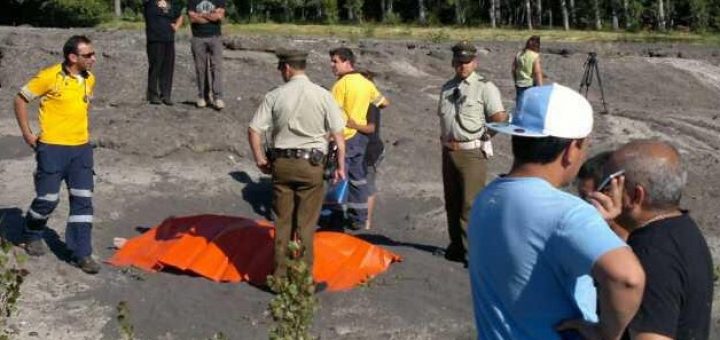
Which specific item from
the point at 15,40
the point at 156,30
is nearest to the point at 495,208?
the point at 156,30

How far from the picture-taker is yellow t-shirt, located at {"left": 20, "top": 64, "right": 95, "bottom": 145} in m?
9.24

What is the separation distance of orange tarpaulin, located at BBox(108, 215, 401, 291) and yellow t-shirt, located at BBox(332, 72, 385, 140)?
49.8 inches

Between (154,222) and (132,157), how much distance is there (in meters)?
2.16

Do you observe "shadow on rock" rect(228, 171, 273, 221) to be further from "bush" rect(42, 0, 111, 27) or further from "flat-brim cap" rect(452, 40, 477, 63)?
"bush" rect(42, 0, 111, 27)

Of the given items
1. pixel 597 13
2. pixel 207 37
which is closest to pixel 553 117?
pixel 207 37

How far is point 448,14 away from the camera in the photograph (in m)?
67.1

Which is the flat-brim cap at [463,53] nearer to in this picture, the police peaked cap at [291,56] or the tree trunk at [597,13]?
the police peaked cap at [291,56]

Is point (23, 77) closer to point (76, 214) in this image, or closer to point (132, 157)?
point (132, 157)

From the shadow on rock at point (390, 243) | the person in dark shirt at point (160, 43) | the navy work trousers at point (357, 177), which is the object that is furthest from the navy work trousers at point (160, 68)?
the shadow on rock at point (390, 243)

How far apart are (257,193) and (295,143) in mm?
4041

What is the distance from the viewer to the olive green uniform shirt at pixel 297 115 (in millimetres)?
9047

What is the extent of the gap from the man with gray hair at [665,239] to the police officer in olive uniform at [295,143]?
529 cm

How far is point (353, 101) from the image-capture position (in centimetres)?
1091

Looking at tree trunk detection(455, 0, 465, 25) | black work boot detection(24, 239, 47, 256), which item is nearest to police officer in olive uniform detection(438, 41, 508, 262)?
black work boot detection(24, 239, 47, 256)
